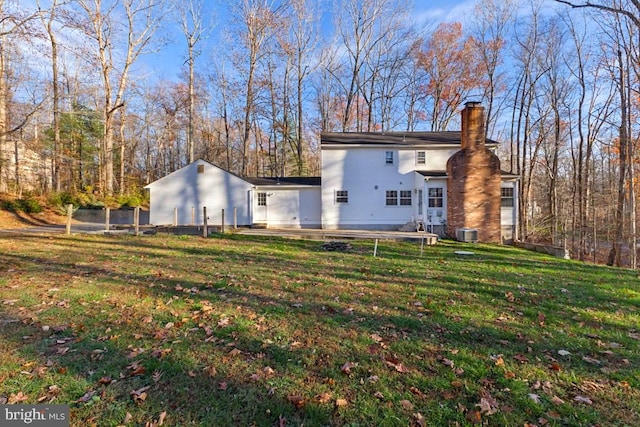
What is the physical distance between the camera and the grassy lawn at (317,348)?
2.35 meters

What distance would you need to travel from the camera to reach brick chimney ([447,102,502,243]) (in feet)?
48.1

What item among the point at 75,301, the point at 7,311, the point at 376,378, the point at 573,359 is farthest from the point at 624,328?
the point at 7,311

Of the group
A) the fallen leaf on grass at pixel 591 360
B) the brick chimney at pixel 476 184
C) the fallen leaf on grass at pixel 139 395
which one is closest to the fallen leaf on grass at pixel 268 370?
the fallen leaf on grass at pixel 139 395

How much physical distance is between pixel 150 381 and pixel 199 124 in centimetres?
3474

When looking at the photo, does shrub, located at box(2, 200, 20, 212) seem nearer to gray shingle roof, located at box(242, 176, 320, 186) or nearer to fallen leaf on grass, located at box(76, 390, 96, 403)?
gray shingle roof, located at box(242, 176, 320, 186)

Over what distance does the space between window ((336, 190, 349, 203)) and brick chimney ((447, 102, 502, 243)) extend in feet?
19.7

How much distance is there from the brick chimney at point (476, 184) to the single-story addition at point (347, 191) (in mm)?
1410

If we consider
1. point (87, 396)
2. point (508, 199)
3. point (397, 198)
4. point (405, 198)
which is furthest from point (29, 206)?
point (508, 199)

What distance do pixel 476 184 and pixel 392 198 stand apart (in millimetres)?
4739

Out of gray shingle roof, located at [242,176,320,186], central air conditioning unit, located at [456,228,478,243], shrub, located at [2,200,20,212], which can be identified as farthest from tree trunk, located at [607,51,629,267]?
shrub, located at [2,200,20,212]

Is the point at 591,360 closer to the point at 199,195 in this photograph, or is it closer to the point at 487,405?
the point at 487,405

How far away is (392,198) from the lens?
18.1 meters

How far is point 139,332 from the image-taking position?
3600 mm

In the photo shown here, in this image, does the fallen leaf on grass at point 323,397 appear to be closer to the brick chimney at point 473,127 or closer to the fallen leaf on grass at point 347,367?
the fallen leaf on grass at point 347,367
